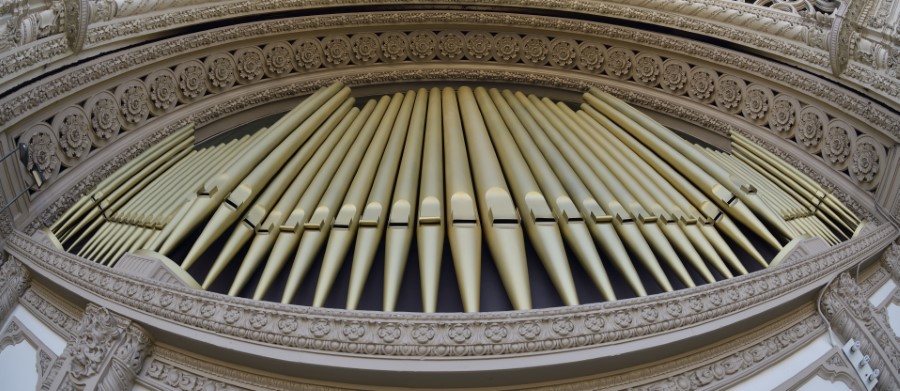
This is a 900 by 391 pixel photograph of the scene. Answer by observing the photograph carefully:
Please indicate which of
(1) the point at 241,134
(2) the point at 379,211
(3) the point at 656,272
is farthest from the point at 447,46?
(3) the point at 656,272

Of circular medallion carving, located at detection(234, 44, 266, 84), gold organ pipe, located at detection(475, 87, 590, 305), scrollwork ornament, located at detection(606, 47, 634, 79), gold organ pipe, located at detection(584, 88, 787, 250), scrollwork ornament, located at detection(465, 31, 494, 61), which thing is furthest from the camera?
scrollwork ornament, located at detection(465, 31, 494, 61)

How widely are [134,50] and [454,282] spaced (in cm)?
300

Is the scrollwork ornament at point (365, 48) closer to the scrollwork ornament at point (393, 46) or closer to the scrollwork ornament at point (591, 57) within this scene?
the scrollwork ornament at point (393, 46)

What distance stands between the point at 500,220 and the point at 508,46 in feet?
10.6

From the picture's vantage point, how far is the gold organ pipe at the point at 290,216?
436cm

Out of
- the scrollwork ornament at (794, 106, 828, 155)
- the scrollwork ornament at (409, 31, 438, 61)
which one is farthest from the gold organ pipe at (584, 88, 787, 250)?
the scrollwork ornament at (409, 31, 438, 61)

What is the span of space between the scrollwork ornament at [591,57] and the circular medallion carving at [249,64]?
2680 mm

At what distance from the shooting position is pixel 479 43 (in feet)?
24.5

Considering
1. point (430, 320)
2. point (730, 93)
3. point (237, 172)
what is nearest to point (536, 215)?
point (430, 320)

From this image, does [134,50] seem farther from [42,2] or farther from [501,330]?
[501,330]

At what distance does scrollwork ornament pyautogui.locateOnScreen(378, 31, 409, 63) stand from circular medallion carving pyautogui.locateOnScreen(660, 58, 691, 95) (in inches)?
87.1

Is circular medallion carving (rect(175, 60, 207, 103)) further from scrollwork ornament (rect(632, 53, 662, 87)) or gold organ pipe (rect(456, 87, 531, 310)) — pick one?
scrollwork ornament (rect(632, 53, 662, 87))

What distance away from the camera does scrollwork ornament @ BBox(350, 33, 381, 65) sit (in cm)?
727

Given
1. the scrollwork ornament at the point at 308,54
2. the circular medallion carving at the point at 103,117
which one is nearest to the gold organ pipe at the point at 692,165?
the scrollwork ornament at the point at 308,54
